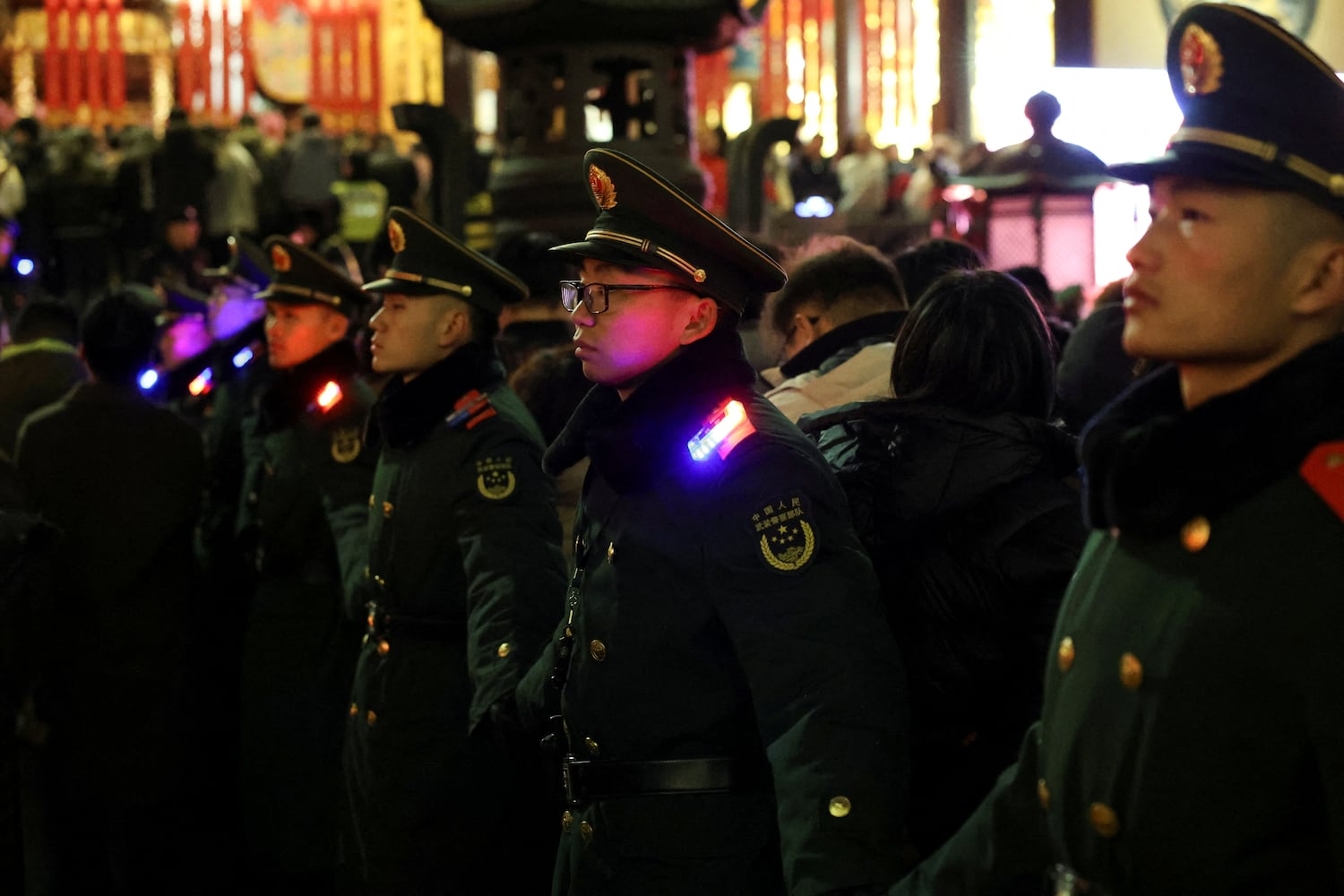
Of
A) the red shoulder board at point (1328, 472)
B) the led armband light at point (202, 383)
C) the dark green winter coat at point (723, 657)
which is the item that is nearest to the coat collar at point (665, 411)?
the dark green winter coat at point (723, 657)

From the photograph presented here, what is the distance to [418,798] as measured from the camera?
12.1ft

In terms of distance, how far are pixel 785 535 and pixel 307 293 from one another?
2.88m

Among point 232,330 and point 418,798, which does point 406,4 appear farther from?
point 418,798

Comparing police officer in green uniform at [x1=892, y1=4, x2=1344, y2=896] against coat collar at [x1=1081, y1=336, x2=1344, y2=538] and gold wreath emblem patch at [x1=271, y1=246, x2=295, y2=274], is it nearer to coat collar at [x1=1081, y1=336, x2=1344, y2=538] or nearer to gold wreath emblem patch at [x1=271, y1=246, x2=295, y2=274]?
coat collar at [x1=1081, y1=336, x2=1344, y2=538]

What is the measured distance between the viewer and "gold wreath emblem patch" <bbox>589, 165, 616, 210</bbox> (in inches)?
112

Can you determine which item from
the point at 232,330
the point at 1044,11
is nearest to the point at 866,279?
the point at 232,330

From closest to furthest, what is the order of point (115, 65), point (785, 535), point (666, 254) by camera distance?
point (785, 535) → point (666, 254) → point (115, 65)

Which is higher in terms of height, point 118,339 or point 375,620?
point 118,339

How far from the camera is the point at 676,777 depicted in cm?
258

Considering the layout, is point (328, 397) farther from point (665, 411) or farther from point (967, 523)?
point (967, 523)

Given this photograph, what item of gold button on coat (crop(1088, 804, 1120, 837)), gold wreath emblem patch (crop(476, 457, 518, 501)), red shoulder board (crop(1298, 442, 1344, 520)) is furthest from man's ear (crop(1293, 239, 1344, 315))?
gold wreath emblem patch (crop(476, 457, 518, 501))

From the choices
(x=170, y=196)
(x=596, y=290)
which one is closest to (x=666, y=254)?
(x=596, y=290)

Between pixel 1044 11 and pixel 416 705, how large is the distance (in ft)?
70.2

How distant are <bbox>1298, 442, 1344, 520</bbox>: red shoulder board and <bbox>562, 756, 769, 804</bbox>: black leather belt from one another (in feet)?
3.74
